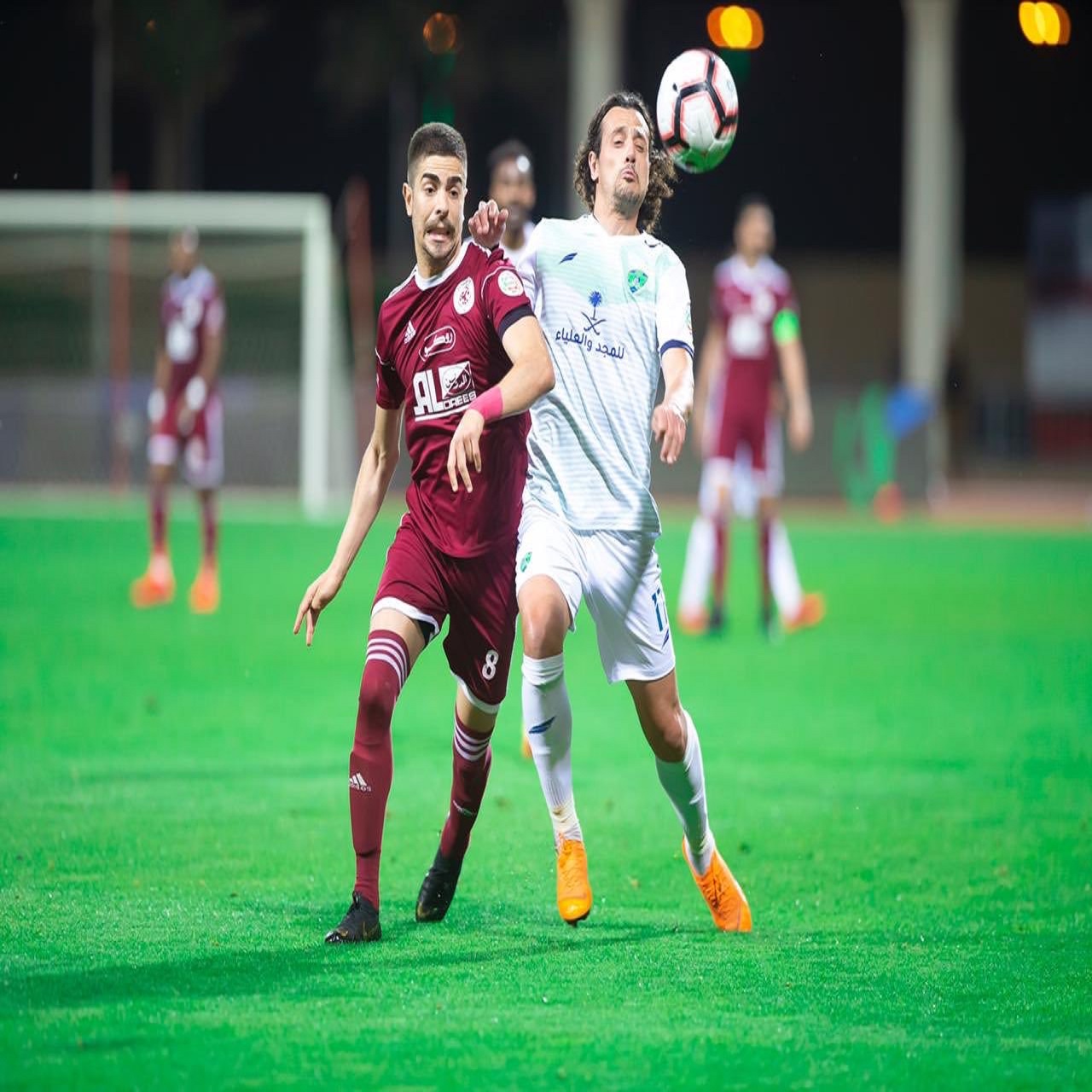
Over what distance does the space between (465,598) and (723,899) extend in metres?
1.25

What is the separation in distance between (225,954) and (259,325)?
2371 cm

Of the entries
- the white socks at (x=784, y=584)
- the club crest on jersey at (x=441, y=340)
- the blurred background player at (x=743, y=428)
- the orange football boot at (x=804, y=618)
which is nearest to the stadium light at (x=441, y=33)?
the blurred background player at (x=743, y=428)

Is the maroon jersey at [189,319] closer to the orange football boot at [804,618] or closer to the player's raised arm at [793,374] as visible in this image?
the player's raised arm at [793,374]

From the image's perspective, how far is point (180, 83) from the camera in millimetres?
47156

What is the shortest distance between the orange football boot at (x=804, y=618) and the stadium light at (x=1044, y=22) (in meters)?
29.4

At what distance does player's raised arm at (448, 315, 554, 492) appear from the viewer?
5371 millimetres

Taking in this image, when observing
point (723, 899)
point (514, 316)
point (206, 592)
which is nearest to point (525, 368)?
point (514, 316)

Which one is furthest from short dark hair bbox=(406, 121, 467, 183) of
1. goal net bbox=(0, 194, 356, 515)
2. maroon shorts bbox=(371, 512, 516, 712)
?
goal net bbox=(0, 194, 356, 515)

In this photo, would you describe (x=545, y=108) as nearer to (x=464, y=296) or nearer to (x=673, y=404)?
(x=464, y=296)

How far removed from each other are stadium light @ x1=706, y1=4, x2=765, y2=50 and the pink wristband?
113 feet

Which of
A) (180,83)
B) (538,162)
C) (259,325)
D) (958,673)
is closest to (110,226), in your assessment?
(259,325)

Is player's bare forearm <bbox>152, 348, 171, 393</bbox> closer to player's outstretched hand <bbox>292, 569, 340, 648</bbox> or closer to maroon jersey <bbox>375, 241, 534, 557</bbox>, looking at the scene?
maroon jersey <bbox>375, 241, 534, 557</bbox>

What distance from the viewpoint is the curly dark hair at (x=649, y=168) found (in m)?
6.26

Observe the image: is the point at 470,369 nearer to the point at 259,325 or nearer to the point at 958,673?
the point at 958,673
